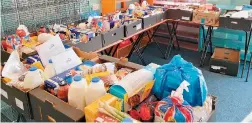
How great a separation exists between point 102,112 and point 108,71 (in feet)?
1.35

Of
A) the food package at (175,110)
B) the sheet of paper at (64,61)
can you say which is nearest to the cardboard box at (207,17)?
the sheet of paper at (64,61)

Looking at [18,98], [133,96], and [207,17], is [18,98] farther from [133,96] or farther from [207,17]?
[207,17]

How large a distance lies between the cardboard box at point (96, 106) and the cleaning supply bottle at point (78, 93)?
11 cm

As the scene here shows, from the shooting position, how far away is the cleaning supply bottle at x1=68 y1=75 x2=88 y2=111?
4.10 ft

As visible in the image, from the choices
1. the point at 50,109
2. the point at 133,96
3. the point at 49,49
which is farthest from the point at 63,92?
the point at 49,49

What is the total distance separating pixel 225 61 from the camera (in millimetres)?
3490

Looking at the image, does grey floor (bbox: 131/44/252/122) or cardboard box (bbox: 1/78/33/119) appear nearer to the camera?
cardboard box (bbox: 1/78/33/119)

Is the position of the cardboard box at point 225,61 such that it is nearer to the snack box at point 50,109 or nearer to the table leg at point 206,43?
the table leg at point 206,43

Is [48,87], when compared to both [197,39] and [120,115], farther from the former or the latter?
[197,39]

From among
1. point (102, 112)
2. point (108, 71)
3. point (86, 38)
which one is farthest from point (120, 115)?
point (86, 38)

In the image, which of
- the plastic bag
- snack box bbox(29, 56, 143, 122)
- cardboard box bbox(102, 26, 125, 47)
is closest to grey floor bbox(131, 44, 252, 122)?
cardboard box bbox(102, 26, 125, 47)

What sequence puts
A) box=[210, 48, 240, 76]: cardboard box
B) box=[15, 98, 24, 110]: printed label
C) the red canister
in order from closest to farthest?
the red canister
box=[15, 98, 24, 110]: printed label
box=[210, 48, 240, 76]: cardboard box

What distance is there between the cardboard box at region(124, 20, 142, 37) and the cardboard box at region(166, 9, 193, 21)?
0.81 meters

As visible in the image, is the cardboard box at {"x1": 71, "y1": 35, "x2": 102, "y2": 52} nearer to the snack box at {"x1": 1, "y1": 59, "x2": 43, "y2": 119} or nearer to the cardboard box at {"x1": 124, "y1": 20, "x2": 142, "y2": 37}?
the cardboard box at {"x1": 124, "y1": 20, "x2": 142, "y2": 37}
